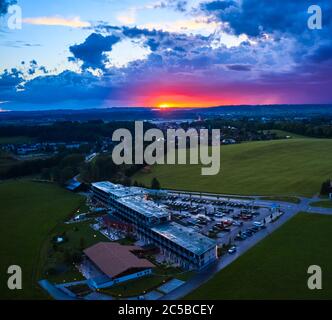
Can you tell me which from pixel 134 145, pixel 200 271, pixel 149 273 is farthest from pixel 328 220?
pixel 134 145

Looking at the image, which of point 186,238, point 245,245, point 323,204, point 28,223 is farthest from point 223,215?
point 28,223

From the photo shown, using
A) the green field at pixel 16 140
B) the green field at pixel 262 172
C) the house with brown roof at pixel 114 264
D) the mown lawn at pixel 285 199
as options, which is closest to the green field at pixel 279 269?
the house with brown roof at pixel 114 264

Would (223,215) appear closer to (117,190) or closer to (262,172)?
(117,190)

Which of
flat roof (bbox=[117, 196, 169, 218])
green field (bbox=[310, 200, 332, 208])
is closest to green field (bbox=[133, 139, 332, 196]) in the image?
green field (bbox=[310, 200, 332, 208])

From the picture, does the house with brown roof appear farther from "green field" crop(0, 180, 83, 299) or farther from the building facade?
"green field" crop(0, 180, 83, 299)
